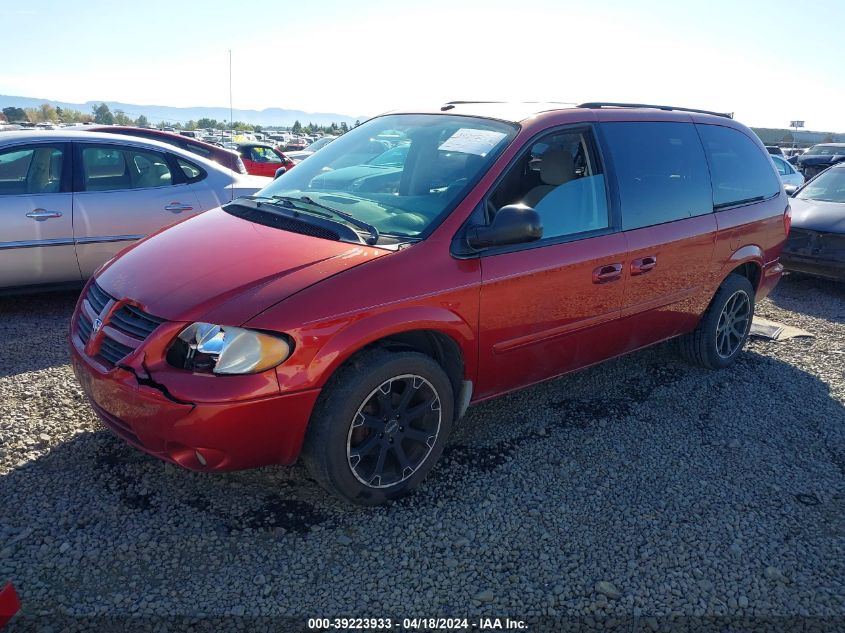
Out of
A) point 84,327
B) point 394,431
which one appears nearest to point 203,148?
point 84,327

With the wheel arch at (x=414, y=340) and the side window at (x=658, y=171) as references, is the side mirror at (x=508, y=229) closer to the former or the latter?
the wheel arch at (x=414, y=340)

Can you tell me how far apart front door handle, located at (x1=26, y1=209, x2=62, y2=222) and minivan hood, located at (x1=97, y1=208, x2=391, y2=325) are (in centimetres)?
240

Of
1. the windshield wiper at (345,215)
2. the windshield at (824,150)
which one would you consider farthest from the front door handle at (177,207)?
the windshield at (824,150)

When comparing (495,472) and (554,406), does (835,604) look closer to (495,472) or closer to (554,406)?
(495,472)

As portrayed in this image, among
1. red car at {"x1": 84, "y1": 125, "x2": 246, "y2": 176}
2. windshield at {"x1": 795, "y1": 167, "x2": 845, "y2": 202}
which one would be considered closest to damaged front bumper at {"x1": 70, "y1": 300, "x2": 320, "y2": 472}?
red car at {"x1": 84, "y1": 125, "x2": 246, "y2": 176}

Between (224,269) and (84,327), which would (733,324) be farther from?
(84,327)

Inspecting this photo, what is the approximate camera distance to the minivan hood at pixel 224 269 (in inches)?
111

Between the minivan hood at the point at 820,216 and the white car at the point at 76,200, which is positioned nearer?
the white car at the point at 76,200

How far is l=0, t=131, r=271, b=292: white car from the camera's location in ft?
17.7

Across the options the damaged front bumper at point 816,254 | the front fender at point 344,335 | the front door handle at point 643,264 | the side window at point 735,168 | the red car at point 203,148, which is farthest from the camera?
the red car at point 203,148

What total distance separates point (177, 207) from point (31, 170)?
116cm

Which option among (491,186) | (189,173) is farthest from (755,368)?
(189,173)

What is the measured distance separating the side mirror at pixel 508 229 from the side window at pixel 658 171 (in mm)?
1027

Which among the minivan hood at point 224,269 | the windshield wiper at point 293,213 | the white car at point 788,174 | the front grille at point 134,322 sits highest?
the windshield wiper at point 293,213
